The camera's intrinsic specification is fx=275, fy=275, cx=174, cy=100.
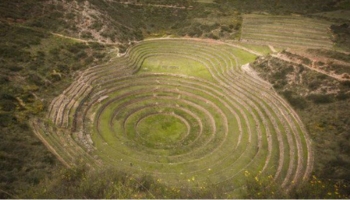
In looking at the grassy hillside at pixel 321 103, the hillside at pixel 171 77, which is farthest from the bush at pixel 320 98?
the hillside at pixel 171 77

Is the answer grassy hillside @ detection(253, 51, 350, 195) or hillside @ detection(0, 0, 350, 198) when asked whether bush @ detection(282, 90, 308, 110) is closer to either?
grassy hillside @ detection(253, 51, 350, 195)

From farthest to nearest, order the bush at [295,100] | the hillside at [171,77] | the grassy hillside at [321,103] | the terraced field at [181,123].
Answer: the bush at [295,100], the terraced field at [181,123], the grassy hillside at [321,103], the hillside at [171,77]

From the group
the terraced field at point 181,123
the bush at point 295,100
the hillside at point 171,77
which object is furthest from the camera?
the bush at point 295,100

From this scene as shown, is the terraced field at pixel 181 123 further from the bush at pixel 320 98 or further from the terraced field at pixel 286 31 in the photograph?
the terraced field at pixel 286 31

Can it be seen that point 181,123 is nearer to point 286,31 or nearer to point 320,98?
point 320,98

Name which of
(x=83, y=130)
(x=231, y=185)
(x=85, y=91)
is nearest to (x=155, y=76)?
(x=85, y=91)

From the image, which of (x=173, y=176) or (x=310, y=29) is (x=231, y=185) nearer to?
(x=173, y=176)

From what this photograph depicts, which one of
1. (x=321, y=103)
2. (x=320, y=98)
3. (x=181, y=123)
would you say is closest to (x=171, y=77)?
(x=181, y=123)

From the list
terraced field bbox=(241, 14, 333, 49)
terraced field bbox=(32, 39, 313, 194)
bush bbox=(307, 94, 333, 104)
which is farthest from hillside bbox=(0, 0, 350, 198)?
terraced field bbox=(241, 14, 333, 49)
